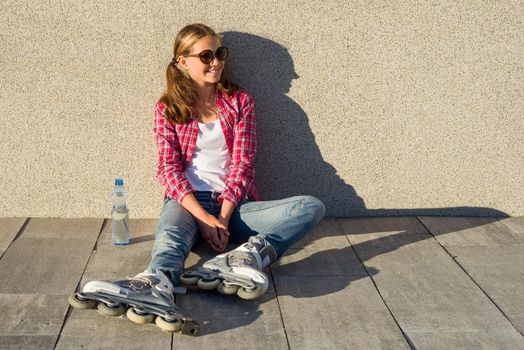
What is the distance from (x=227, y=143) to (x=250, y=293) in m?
1.09

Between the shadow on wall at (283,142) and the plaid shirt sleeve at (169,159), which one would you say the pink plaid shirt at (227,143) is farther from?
the shadow on wall at (283,142)

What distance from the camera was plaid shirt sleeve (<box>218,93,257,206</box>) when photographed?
4.30 meters

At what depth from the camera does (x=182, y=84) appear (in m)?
4.30

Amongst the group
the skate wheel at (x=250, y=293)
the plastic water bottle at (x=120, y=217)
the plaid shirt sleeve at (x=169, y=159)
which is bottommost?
the plastic water bottle at (x=120, y=217)

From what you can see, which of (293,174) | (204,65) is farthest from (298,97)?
(204,65)

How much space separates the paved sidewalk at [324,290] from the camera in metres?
3.32

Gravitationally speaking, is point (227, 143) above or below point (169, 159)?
above

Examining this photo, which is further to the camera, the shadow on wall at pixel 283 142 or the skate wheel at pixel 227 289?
the shadow on wall at pixel 283 142

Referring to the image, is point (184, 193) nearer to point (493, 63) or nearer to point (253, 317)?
point (253, 317)

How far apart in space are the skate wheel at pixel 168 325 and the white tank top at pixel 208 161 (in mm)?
1175

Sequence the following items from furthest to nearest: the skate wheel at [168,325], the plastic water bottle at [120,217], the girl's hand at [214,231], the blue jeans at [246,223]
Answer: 1. the plastic water bottle at [120,217]
2. the girl's hand at [214,231]
3. the blue jeans at [246,223]
4. the skate wheel at [168,325]

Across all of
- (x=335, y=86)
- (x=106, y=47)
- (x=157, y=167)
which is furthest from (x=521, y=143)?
(x=106, y=47)

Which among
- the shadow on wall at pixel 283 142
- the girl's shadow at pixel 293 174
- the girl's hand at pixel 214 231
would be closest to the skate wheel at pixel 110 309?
the girl's shadow at pixel 293 174

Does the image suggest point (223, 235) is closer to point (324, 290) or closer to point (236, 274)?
point (236, 274)
